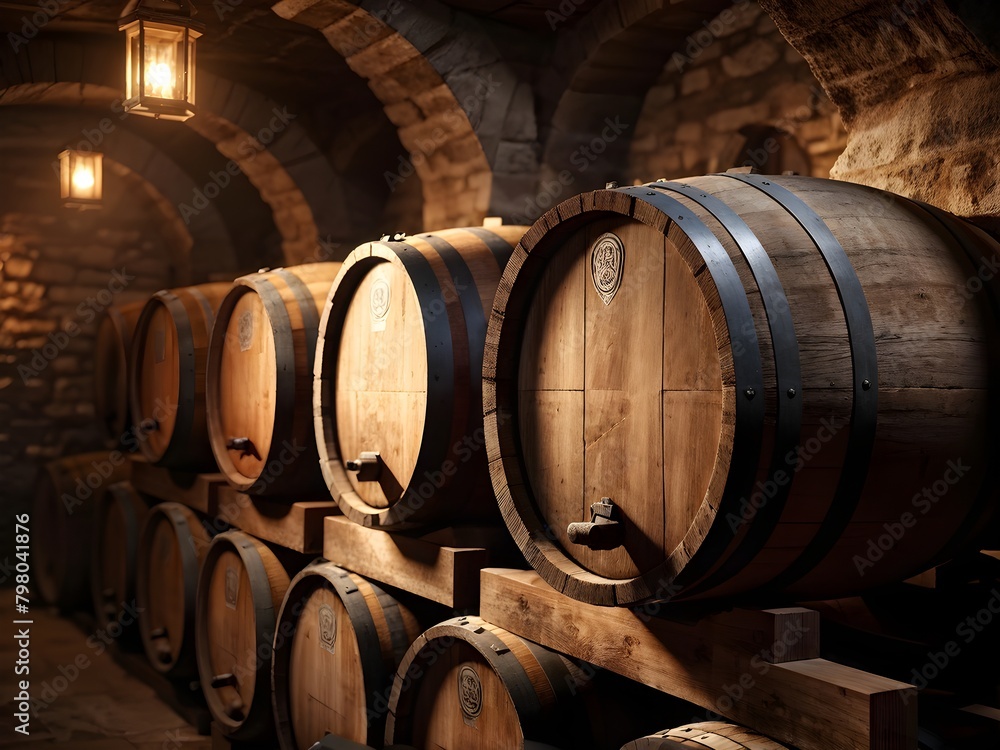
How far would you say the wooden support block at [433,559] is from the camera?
2.91 meters

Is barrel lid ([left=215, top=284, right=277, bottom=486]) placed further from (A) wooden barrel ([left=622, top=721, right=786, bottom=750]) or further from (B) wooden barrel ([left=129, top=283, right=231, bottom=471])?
Answer: (A) wooden barrel ([left=622, top=721, right=786, bottom=750])

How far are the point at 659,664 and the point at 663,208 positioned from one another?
972 mm

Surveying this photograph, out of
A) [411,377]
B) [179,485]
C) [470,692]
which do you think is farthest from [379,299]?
[179,485]

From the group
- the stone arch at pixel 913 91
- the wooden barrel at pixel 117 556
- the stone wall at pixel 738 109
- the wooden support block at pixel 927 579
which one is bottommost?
the wooden barrel at pixel 117 556

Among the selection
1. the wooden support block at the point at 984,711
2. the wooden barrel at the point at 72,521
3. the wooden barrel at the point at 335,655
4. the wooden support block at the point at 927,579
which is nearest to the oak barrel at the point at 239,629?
the wooden barrel at the point at 335,655

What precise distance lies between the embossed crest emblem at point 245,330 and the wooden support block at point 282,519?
0.65m

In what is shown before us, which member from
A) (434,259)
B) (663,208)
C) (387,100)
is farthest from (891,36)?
(387,100)

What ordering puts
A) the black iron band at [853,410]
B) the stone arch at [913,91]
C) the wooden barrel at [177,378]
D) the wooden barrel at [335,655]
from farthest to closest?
1. the wooden barrel at [177,378]
2. the wooden barrel at [335,655]
3. the stone arch at [913,91]
4. the black iron band at [853,410]

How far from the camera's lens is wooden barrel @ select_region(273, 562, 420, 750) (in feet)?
10.4

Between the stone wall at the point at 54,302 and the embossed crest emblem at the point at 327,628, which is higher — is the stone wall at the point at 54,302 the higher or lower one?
the higher one

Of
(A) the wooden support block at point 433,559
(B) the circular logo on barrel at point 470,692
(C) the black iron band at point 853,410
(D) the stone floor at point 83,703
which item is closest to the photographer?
(C) the black iron band at point 853,410

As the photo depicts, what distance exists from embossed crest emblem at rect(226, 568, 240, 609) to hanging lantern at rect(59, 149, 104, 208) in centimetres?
362

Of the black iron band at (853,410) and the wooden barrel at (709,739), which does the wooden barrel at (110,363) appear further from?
the black iron band at (853,410)

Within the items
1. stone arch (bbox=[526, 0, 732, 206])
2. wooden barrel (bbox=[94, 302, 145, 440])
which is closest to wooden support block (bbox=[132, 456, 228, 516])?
wooden barrel (bbox=[94, 302, 145, 440])
